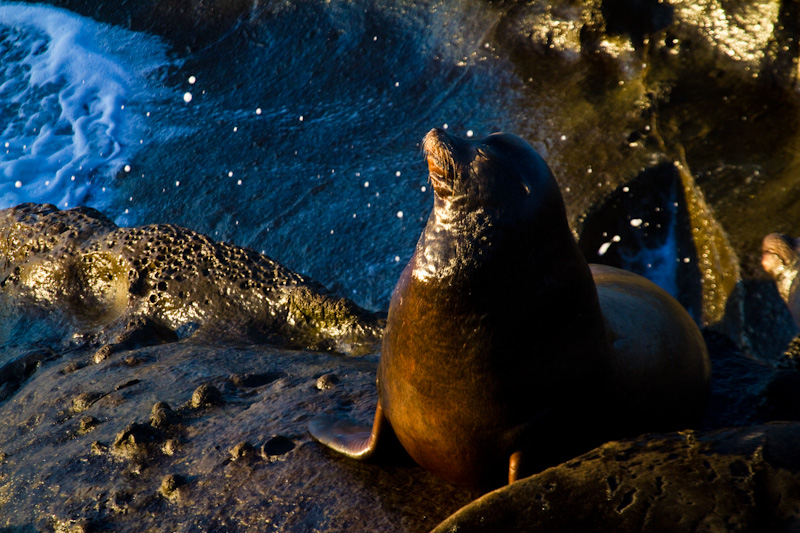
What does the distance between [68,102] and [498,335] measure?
33.7 ft

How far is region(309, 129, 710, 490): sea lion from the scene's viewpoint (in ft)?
7.54

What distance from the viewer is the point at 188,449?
312 cm

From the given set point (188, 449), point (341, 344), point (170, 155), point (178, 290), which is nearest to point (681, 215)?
point (341, 344)

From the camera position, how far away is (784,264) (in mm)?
5246

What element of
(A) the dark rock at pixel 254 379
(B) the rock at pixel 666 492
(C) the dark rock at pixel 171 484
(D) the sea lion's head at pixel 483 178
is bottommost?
(A) the dark rock at pixel 254 379

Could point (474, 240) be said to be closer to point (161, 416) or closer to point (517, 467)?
point (517, 467)

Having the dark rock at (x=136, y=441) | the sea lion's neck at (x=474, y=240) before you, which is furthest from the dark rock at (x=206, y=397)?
the sea lion's neck at (x=474, y=240)

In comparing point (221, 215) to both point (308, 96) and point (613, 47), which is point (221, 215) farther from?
point (613, 47)

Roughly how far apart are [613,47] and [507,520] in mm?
6044

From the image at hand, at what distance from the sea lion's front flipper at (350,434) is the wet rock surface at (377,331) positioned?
0.06 meters

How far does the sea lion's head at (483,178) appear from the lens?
2.31 meters

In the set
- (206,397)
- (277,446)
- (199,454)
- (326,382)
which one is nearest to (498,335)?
(277,446)

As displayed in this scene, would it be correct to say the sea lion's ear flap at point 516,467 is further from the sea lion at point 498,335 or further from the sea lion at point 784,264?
the sea lion at point 784,264

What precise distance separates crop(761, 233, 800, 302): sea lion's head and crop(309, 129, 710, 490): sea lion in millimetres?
3247
